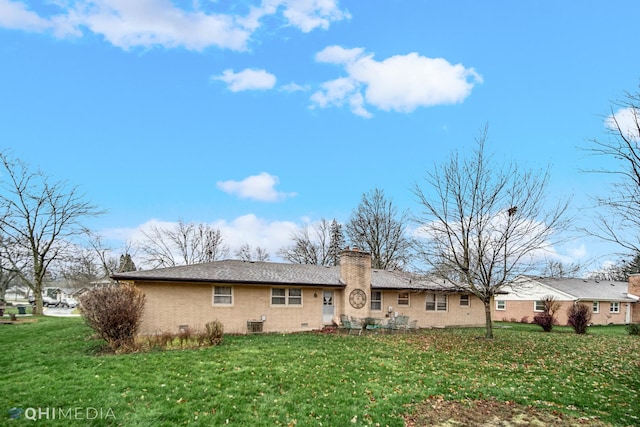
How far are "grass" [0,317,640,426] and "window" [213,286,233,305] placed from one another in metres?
4.59

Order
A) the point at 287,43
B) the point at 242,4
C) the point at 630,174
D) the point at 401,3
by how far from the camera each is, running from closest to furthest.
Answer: the point at 630,174
the point at 242,4
the point at 401,3
the point at 287,43

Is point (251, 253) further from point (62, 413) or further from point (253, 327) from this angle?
point (62, 413)

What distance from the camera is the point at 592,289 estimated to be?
34531 mm

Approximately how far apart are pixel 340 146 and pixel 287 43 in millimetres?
5996

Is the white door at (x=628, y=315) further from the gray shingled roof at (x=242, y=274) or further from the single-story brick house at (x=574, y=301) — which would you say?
the gray shingled roof at (x=242, y=274)

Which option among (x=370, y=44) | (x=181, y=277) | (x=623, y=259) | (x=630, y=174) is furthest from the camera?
(x=181, y=277)

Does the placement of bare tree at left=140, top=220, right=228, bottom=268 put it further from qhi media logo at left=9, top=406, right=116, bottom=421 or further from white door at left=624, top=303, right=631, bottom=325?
white door at left=624, top=303, right=631, bottom=325

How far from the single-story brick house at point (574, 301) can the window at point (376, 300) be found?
1487cm

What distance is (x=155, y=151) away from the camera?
1727 centimetres

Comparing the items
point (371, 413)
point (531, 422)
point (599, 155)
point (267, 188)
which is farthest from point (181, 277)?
point (599, 155)

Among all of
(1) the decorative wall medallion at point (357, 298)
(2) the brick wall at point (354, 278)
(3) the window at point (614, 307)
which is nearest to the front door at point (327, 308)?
(2) the brick wall at point (354, 278)

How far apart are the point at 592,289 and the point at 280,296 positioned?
32.2 meters

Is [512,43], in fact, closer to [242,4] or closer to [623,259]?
[623,259]

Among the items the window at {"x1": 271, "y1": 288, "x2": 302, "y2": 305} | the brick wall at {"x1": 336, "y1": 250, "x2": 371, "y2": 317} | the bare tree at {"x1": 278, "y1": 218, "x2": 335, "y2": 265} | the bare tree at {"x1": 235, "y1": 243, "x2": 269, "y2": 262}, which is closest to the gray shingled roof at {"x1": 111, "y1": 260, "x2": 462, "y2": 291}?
the brick wall at {"x1": 336, "y1": 250, "x2": 371, "y2": 317}
